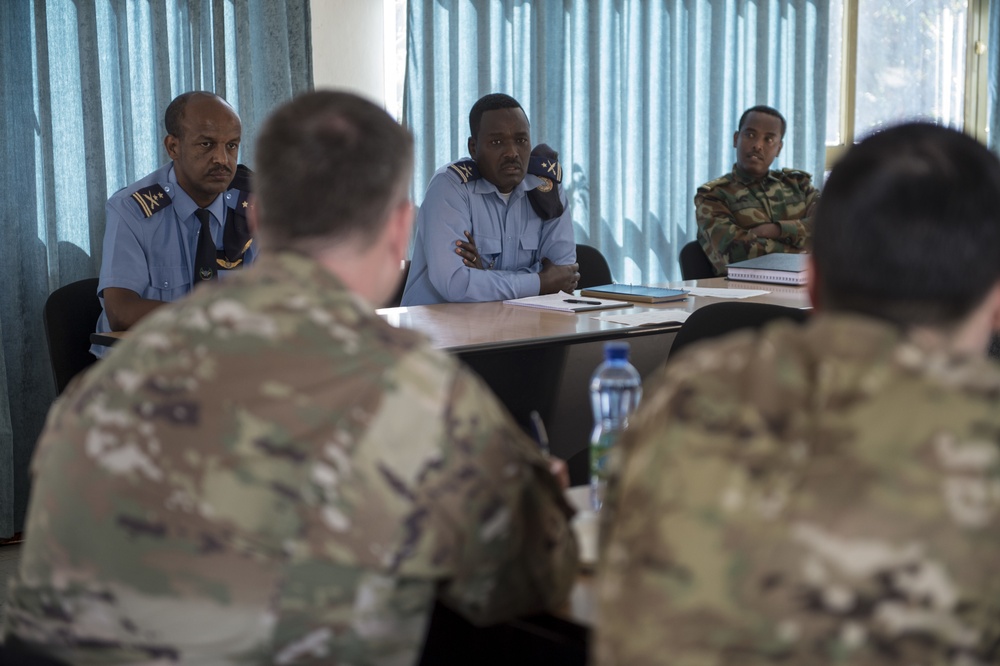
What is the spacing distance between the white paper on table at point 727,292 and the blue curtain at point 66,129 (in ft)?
6.29

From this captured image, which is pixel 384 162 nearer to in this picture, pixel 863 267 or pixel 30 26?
pixel 863 267

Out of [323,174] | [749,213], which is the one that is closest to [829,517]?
[323,174]

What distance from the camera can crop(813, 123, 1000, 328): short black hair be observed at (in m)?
0.88

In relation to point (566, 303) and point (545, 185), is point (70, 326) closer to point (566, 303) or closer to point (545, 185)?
point (566, 303)

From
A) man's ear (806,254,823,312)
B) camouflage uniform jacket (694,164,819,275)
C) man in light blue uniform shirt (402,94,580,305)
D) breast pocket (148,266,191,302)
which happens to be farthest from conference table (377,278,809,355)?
man's ear (806,254,823,312)

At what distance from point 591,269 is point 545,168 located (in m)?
0.45

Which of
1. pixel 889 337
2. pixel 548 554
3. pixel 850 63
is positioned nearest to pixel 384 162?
pixel 548 554

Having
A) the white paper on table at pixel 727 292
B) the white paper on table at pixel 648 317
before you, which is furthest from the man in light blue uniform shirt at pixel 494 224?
the white paper on table at pixel 648 317

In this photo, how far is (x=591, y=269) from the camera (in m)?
4.08

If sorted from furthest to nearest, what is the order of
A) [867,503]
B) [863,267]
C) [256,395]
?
[256,395]
[863,267]
[867,503]

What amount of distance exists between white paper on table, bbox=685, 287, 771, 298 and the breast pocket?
167 cm

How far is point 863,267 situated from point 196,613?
71 cm

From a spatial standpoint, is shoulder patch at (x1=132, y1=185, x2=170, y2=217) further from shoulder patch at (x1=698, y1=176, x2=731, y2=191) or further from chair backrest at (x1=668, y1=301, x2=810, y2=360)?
shoulder patch at (x1=698, y1=176, x2=731, y2=191)

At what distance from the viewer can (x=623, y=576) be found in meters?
0.85
